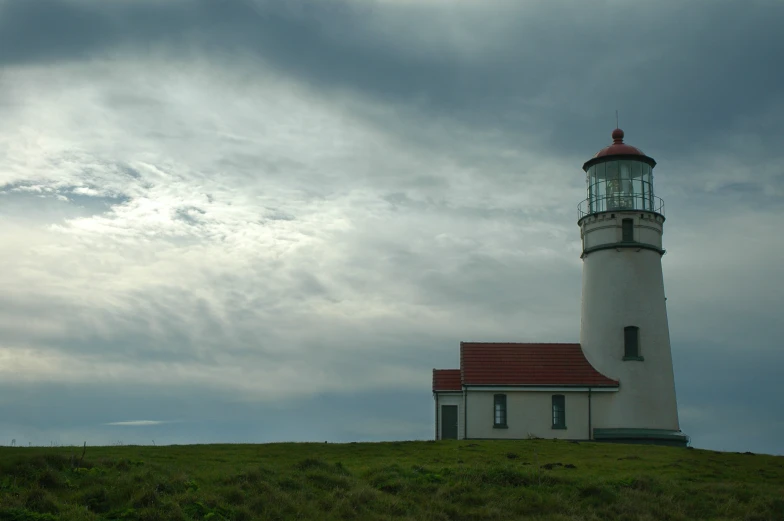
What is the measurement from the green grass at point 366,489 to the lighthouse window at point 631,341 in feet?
35.8

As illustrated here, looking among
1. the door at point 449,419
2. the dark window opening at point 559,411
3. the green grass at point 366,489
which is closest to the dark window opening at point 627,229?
the dark window opening at point 559,411

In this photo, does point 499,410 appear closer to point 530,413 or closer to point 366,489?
point 530,413

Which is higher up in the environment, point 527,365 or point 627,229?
point 627,229

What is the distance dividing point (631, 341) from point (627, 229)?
17.3ft

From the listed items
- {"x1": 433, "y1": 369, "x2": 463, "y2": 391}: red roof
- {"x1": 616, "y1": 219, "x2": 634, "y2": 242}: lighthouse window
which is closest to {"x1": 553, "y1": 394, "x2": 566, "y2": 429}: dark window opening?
{"x1": 433, "y1": 369, "x2": 463, "y2": 391}: red roof

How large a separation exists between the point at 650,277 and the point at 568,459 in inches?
527

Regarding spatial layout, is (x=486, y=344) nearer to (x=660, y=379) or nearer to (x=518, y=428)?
(x=518, y=428)

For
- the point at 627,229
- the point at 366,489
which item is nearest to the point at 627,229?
the point at 627,229

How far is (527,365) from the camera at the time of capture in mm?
39656

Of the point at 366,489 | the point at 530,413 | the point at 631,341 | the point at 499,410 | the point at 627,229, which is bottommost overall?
the point at 366,489

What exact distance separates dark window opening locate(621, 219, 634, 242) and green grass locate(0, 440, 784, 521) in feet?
45.5

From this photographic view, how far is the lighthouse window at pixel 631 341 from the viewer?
3916cm

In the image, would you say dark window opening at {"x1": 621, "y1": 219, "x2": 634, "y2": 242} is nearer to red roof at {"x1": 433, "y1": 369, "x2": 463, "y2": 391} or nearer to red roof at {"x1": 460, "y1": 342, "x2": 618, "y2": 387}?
red roof at {"x1": 460, "y1": 342, "x2": 618, "y2": 387}

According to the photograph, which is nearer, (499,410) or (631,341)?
(499,410)
